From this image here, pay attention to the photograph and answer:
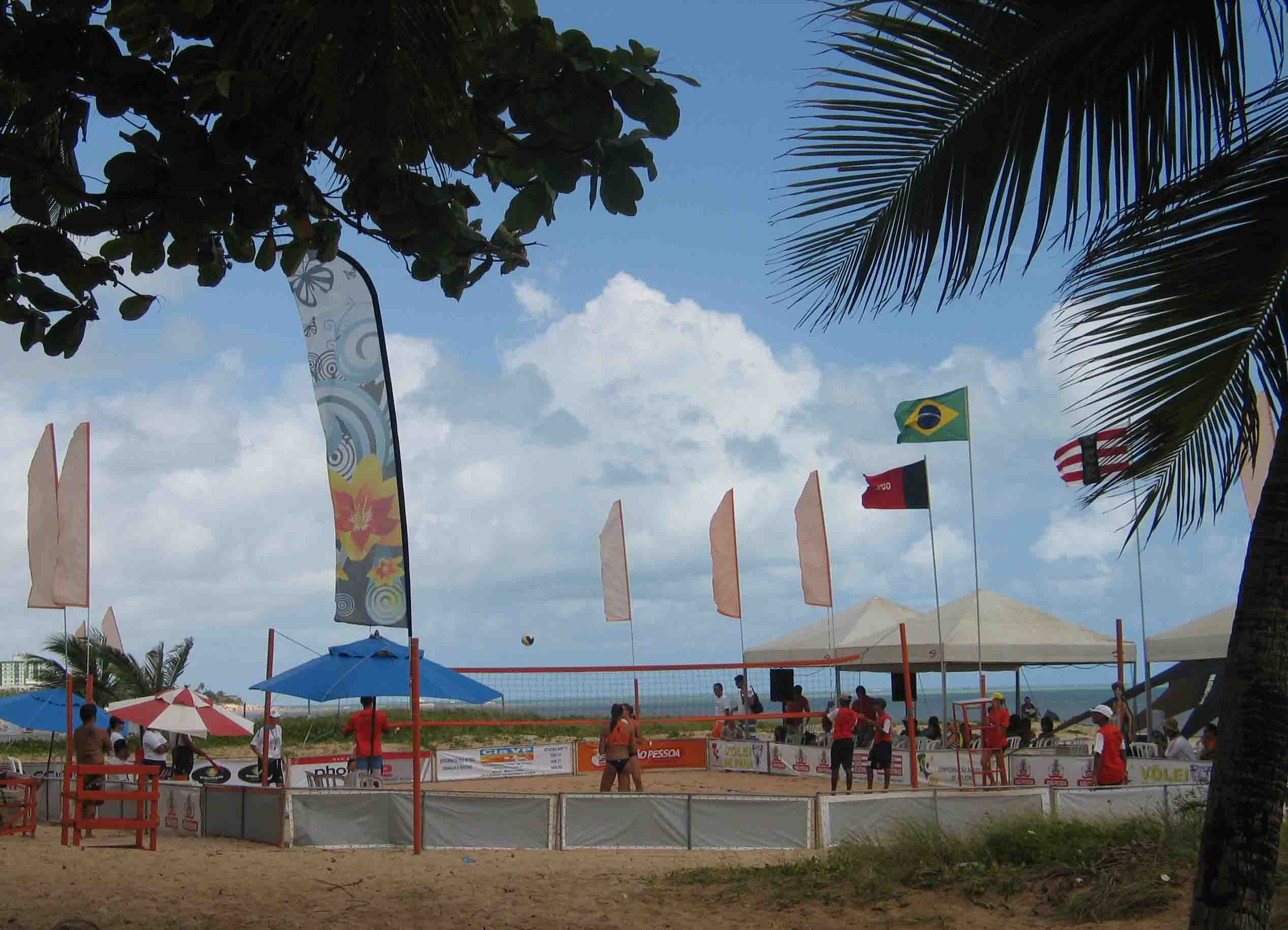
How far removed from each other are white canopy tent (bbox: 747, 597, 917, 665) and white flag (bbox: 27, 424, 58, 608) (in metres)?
14.3

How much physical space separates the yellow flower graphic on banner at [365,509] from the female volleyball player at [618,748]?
3.98m

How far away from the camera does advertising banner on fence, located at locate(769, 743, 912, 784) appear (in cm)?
1859

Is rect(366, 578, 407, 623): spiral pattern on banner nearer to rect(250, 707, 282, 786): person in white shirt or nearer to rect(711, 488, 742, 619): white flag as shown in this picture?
rect(250, 707, 282, 786): person in white shirt

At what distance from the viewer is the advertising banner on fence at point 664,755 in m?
23.2

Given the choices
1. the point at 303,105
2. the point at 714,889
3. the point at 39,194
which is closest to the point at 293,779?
the point at 714,889

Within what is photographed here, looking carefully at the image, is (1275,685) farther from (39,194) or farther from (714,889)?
(714,889)

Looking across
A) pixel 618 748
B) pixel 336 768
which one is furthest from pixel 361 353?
pixel 336 768

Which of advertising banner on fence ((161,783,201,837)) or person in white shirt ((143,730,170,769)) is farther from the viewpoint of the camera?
person in white shirt ((143,730,170,769))

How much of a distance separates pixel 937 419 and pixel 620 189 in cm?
1594

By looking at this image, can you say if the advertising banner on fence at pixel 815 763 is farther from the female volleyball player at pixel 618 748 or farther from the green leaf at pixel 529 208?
the green leaf at pixel 529 208

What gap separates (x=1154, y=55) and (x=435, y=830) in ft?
31.0

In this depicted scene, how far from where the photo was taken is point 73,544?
1227cm

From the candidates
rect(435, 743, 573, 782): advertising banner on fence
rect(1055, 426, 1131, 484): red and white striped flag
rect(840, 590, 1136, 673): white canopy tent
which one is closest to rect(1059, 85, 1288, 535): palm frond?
rect(1055, 426, 1131, 484): red and white striped flag

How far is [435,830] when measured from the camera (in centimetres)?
1110
